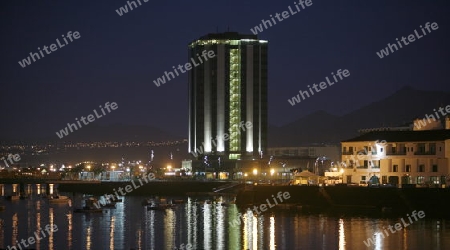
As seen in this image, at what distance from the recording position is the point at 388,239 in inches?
2650

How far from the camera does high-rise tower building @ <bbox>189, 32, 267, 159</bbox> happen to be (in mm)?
171250

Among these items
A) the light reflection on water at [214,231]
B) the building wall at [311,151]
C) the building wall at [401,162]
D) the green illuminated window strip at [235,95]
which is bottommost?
the light reflection on water at [214,231]

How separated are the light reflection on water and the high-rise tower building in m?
76.3

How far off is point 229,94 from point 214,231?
9837 centimetres

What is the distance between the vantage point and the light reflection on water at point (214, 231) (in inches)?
2571

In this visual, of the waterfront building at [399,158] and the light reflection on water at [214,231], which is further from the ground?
the waterfront building at [399,158]

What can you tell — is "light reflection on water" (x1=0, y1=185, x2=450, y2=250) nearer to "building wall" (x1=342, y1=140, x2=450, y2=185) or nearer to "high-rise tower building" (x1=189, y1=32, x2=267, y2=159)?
"building wall" (x1=342, y1=140, x2=450, y2=185)

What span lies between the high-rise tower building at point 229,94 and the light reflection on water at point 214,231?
76.3 meters

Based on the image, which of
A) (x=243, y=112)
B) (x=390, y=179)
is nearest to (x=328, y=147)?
(x=243, y=112)

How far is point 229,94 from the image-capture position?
17200cm

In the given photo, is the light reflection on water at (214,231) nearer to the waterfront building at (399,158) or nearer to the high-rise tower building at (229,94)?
the waterfront building at (399,158)

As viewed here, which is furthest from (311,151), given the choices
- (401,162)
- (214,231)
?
(214,231)

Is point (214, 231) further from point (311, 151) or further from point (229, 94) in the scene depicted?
point (311, 151)

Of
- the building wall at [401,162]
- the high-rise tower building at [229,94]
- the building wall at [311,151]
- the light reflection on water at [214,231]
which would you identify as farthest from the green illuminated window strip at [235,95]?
the light reflection on water at [214,231]
